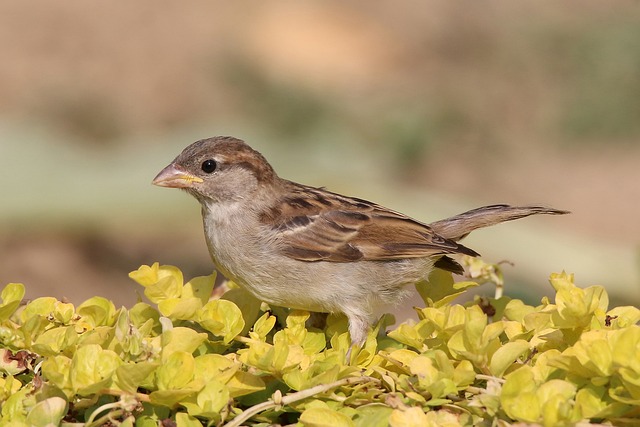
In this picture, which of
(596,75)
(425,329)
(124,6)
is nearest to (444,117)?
(596,75)

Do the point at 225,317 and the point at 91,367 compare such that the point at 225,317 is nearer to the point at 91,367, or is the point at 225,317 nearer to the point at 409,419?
the point at 91,367

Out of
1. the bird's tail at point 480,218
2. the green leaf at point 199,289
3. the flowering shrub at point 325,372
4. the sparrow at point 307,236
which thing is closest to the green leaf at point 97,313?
the flowering shrub at point 325,372

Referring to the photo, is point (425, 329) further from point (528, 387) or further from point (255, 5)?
point (255, 5)

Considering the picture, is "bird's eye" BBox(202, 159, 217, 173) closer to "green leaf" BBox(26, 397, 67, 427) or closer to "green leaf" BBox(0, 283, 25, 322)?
"green leaf" BBox(0, 283, 25, 322)

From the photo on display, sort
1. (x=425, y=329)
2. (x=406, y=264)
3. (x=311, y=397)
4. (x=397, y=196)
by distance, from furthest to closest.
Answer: (x=397, y=196) < (x=406, y=264) < (x=425, y=329) < (x=311, y=397)

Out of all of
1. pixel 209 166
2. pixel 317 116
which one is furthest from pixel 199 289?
pixel 317 116

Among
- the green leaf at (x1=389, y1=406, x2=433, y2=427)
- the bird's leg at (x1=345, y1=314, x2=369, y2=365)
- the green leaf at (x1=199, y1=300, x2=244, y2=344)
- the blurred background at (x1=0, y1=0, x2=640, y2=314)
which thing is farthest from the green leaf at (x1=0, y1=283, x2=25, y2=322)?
the blurred background at (x1=0, y1=0, x2=640, y2=314)
